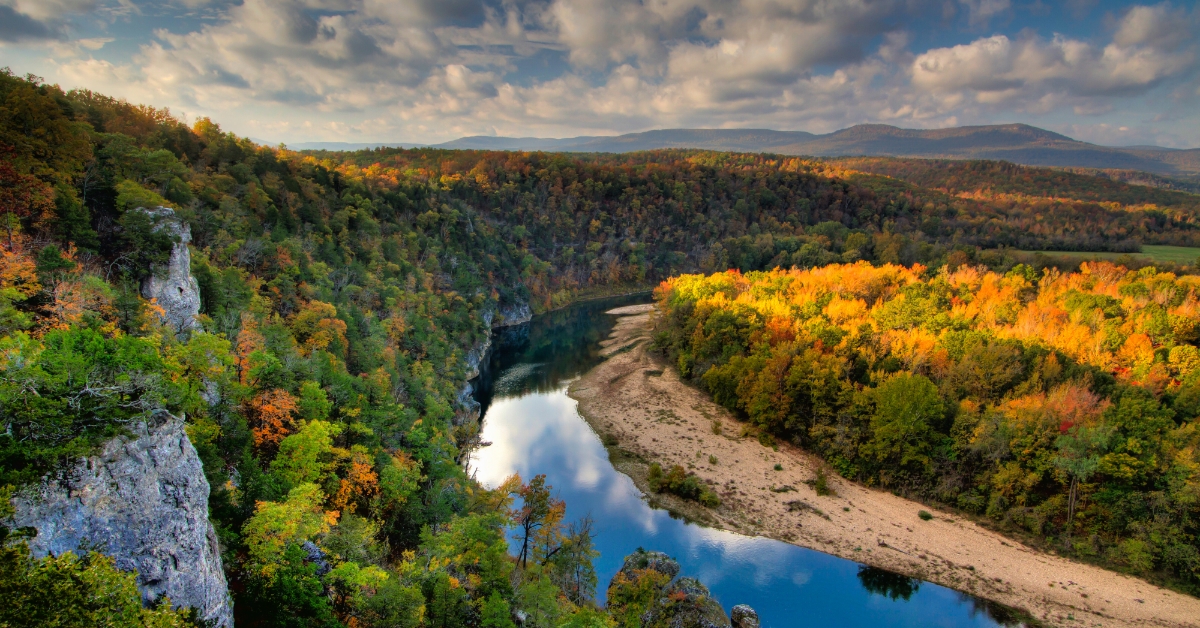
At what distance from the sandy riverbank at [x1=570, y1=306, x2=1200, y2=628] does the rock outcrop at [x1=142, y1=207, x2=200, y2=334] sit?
93.4 feet

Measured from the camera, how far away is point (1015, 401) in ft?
105

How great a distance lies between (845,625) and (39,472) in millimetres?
30444

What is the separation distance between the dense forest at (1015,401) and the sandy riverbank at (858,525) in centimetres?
174

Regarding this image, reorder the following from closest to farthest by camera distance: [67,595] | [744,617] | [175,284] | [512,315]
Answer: [67,595] → [175,284] → [744,617] → [512,315]

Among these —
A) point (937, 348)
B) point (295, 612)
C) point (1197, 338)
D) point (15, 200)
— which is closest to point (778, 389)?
point (937, 348)

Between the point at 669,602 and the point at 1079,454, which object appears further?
the point at 1079,454

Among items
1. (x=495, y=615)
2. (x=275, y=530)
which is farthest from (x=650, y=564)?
(x=275, y=530)

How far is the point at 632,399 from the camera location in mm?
51531

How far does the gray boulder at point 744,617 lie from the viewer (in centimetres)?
2381

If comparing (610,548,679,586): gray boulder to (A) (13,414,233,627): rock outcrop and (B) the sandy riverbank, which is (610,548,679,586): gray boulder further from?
(A) (13,414,233,627): rock outcrop

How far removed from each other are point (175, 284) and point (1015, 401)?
4694cm

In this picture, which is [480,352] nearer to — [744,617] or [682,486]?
[682,486]

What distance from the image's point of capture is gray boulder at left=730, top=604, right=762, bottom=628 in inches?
938

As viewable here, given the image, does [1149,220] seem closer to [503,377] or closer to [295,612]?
[503,377]
